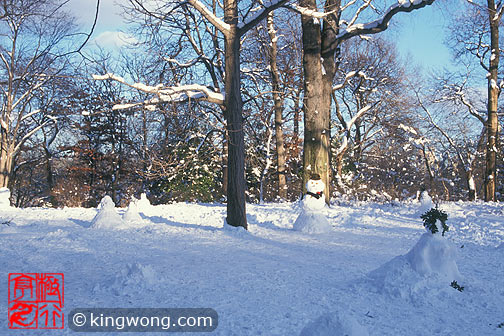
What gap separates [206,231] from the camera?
25.3ft

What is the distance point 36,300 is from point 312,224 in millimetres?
5455

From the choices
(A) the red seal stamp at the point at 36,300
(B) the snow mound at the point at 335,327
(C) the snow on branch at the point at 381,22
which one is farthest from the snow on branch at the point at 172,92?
(B) the snow mound at the point at 335,327

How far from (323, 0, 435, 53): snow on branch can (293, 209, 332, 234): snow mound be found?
541 cm

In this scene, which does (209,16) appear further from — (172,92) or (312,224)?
(312,224)

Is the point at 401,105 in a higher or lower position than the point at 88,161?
higher

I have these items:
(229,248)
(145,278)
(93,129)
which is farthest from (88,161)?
(145,278)

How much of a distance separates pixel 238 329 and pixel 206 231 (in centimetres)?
483

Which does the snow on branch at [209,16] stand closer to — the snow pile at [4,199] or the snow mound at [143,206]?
the snow mound at [143,206]

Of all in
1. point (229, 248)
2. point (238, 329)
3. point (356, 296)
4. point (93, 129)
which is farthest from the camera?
point (93, 129)

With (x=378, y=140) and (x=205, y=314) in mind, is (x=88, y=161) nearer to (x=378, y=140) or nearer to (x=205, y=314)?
(x=378, y=140)

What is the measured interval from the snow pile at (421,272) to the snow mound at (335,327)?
5.81 feet

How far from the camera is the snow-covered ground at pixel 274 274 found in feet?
10.5

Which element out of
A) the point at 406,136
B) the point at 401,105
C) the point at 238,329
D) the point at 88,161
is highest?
the point at 401,105

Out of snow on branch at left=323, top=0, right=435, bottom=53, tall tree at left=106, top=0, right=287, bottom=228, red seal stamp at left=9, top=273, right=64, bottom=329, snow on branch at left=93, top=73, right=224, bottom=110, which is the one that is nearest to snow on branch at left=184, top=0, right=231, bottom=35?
tall tree at left=106, top=0, right=287, bottom=228
